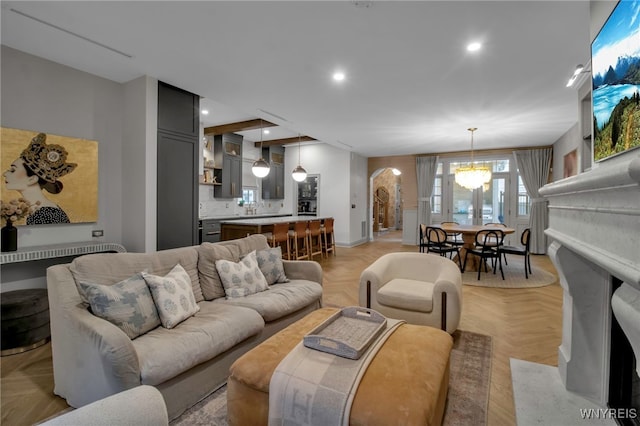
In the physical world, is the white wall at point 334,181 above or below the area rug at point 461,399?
above

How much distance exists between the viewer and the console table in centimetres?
275

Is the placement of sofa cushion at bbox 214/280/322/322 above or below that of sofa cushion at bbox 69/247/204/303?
below

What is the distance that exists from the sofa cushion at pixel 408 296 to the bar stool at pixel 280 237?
284cm

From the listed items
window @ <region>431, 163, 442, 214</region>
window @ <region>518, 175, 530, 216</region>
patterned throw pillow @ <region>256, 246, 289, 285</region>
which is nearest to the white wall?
window @ <region>431, 163, 442, 214</region>

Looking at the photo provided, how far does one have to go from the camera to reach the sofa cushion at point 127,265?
6.62 feet

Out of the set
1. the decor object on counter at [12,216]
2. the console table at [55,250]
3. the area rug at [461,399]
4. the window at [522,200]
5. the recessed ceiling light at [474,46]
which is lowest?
the area rug at [461,399]

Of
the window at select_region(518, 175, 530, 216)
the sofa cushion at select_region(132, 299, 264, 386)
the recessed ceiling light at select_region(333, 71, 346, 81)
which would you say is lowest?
the sofa cushion at select_region(132, 299, 264, 386)

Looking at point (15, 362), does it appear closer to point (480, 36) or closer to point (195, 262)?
point (195, 262)

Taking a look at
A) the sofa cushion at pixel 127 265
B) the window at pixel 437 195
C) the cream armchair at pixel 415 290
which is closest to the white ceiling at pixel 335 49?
the sofa cushion at pixel 127 265

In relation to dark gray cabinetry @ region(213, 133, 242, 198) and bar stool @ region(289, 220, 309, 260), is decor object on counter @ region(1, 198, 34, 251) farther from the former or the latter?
dark gray cabinetry @ region(213, 133, 242, 198)

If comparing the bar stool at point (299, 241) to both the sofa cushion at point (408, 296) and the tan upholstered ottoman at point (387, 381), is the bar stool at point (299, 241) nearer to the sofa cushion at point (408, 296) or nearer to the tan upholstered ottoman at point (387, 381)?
the sofa cushion at point (408, 296)

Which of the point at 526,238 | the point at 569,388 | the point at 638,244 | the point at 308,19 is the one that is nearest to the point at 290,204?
the point at 526,238

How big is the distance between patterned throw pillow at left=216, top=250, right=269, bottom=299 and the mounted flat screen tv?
2618 mm

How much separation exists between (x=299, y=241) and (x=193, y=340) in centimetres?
485
